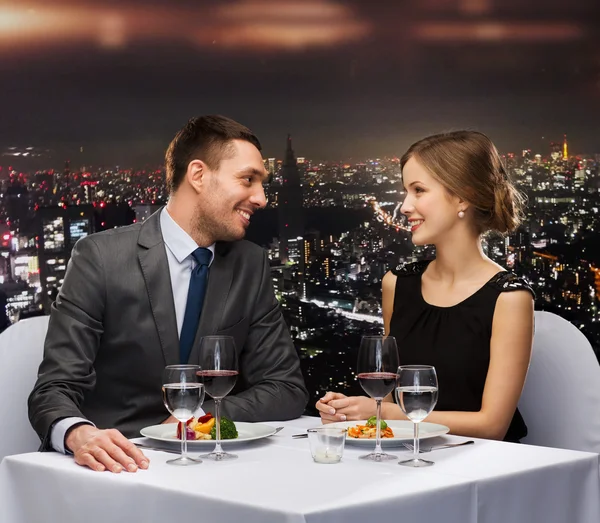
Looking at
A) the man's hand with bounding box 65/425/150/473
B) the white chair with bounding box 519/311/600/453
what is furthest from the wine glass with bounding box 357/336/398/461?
the white chair with bounding box 519/311/600/453

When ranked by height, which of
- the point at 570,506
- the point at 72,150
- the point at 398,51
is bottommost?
the point at 570,506

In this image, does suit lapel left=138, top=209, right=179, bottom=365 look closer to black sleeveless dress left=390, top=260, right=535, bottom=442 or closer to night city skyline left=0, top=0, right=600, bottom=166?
black sleeveless dress left=390, top=260, right=535, bottom=442

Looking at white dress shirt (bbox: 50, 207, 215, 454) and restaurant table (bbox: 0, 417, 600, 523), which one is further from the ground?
white dress shirt (bbox: 50, 207, 215, 454)

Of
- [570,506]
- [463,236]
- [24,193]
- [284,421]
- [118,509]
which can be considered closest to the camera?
[118,509]

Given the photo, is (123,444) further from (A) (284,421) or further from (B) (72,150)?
(B) (72,150)

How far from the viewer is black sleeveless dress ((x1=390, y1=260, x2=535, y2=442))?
245 cm

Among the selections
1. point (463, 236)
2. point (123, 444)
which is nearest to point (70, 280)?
point (123, 444)

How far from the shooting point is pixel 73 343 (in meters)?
2.34

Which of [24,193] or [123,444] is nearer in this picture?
[123,444]

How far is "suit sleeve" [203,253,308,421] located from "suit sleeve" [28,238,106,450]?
337mm

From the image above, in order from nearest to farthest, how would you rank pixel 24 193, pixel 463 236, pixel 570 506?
1. pixel 570 506
2. pixel 463 236
3. pixel 24 193

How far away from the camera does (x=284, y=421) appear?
7.73ft

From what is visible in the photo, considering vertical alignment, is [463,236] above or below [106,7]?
below

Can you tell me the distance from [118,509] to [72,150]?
12.1 feet
